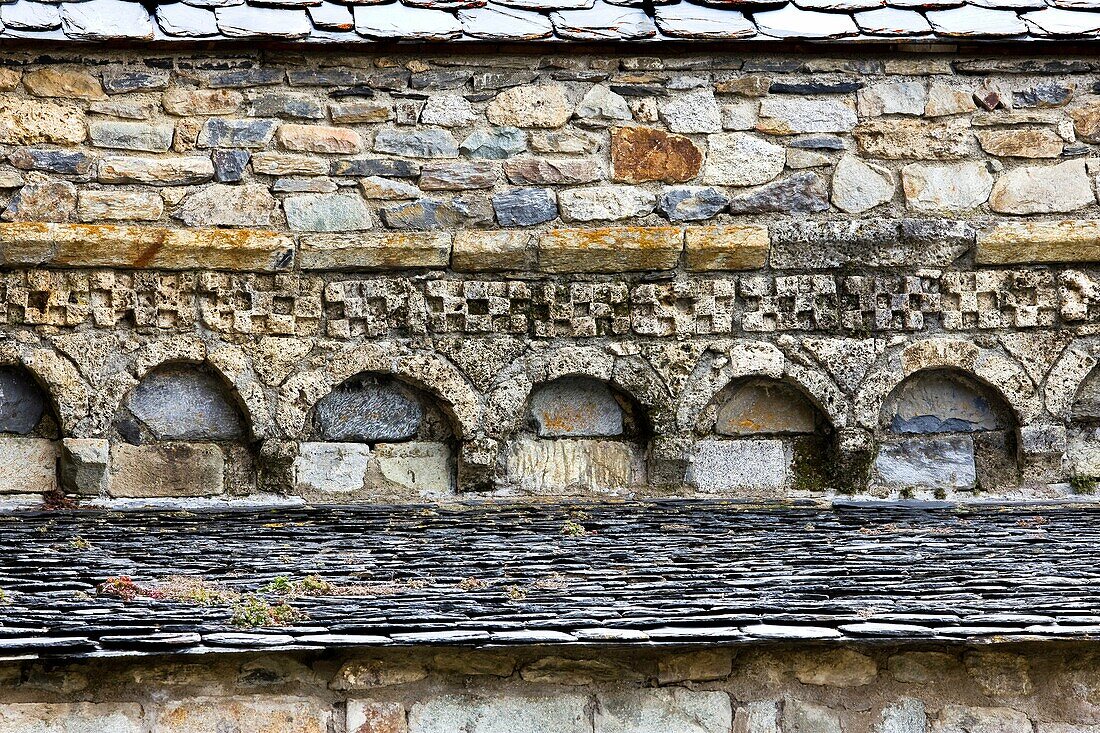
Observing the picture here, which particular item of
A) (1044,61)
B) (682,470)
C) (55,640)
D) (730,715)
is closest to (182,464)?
(682,470)

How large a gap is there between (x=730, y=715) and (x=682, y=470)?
2221 millimetres

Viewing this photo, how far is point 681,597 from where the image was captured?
4.15 m

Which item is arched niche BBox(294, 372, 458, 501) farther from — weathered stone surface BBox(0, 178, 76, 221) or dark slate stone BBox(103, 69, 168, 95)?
dark slate stone BBox(103, 69, 168, 95)

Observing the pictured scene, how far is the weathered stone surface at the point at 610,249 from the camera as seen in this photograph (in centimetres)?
603

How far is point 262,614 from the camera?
3883mm

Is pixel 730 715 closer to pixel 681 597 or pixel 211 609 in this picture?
pixel 681 597

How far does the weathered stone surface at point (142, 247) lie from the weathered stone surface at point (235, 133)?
344mm

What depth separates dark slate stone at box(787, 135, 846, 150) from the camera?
244 inches

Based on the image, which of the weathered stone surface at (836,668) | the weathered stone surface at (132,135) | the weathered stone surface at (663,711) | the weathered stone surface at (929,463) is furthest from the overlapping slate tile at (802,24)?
the weathered stone surface at (663,711)

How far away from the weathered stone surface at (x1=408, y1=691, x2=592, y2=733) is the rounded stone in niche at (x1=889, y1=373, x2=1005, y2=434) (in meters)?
2.75

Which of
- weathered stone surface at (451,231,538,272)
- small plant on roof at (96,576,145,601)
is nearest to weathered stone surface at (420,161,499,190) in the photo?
weathered stone surface at (451,231,538,272)

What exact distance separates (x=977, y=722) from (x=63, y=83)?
156 inches

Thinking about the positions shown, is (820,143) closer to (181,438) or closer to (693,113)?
(693,113)

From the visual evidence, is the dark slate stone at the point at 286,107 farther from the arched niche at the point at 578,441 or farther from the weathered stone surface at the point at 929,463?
the weathered stone surface at the point at 929,463
